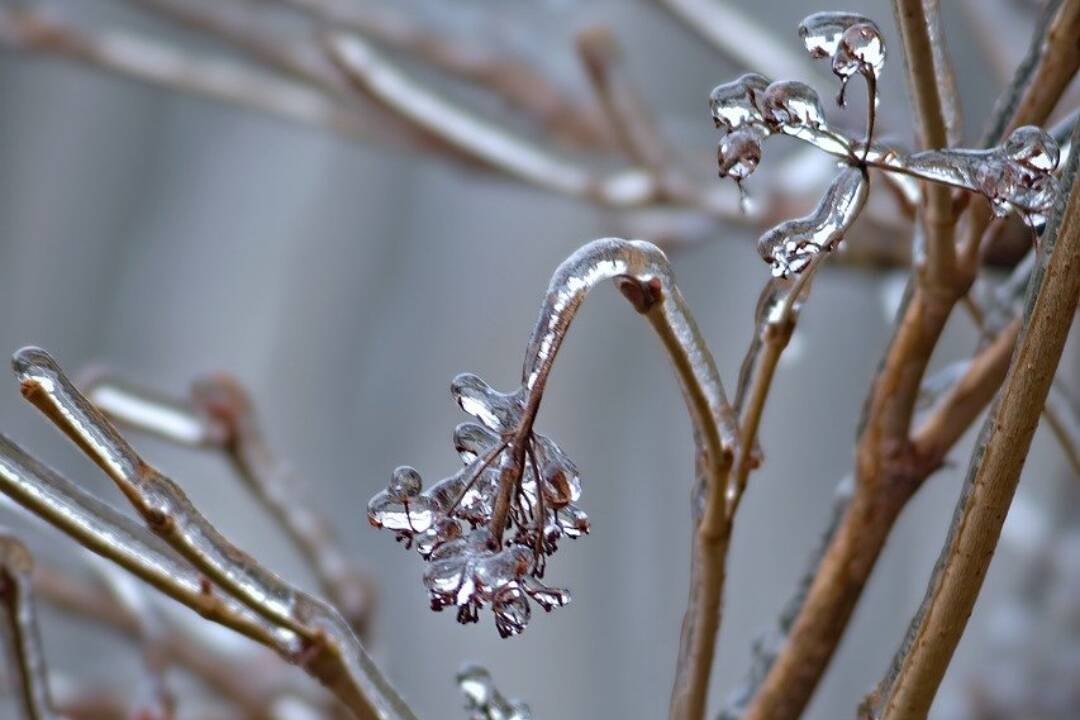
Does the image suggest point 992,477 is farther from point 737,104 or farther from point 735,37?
point 735,37

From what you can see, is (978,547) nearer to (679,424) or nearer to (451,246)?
(679,424)

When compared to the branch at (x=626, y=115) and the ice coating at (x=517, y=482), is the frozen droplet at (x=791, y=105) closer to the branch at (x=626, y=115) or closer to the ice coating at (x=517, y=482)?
the ice coating at (x=517, y=482)

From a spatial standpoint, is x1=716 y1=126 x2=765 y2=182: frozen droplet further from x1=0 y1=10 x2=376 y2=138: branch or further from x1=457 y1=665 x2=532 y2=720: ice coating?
x1=0 y1=10 x2=376 y2=138: branch

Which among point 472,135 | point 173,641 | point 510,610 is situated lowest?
point 510,610

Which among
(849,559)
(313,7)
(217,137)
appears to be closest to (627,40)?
(217,137)

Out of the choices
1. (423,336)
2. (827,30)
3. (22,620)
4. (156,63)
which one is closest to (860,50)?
(827,30)

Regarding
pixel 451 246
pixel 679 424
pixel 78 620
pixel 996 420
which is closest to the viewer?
pixel 996 420

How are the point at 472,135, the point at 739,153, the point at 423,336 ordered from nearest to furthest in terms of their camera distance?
the point at 739,153 → the point at 472,135 → the point at 423,336

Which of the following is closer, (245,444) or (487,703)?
(487,703)
